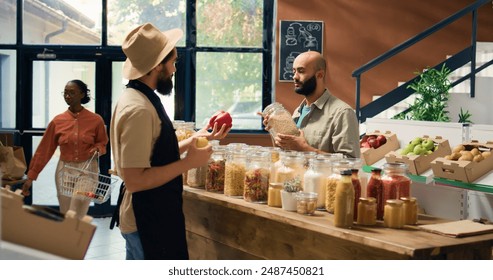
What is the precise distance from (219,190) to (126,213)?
0.81 metres

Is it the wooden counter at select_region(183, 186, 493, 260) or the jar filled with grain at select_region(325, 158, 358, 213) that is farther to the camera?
the jar filled with grain at select_region(325, 158, 358, 213)

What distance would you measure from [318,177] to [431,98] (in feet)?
14.0

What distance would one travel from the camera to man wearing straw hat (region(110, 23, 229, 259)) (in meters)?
2.84

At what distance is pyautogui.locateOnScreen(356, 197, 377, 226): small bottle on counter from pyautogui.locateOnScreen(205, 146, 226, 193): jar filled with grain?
40.2 inches

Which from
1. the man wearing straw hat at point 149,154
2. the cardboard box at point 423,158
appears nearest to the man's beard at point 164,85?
the man wearing straw hat at point 149,154

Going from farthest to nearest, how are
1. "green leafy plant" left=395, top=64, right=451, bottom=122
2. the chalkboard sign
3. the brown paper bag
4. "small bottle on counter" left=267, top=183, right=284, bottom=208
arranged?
the chalkboard sign
"green leafy plant" left=395, top=64, right=451, bottom=122
the brown paper bag
"small bottle on counter" left=267, top=183, right=284, bottom=208

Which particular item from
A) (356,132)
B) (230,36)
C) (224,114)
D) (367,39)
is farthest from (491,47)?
(224,114)

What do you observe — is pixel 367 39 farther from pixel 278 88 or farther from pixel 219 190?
pixel 219 190

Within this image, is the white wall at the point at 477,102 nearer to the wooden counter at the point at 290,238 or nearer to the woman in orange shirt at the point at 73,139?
the woman in orange shirt at the point at 73,139

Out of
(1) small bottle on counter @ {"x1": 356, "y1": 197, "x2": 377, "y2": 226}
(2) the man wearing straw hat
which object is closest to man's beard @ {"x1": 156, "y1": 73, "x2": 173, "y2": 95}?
(2) the man wearing straw hat

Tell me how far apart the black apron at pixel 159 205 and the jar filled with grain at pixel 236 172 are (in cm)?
55

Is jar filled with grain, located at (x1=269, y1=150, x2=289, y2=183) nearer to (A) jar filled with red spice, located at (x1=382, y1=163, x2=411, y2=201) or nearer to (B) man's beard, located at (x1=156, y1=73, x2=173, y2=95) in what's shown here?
(A) jar filled with red spice, located at (x1=382, y1=163, x2=411, y2=201)

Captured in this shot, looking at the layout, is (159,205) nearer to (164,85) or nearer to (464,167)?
(164,85)

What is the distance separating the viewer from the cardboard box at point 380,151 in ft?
18.5
